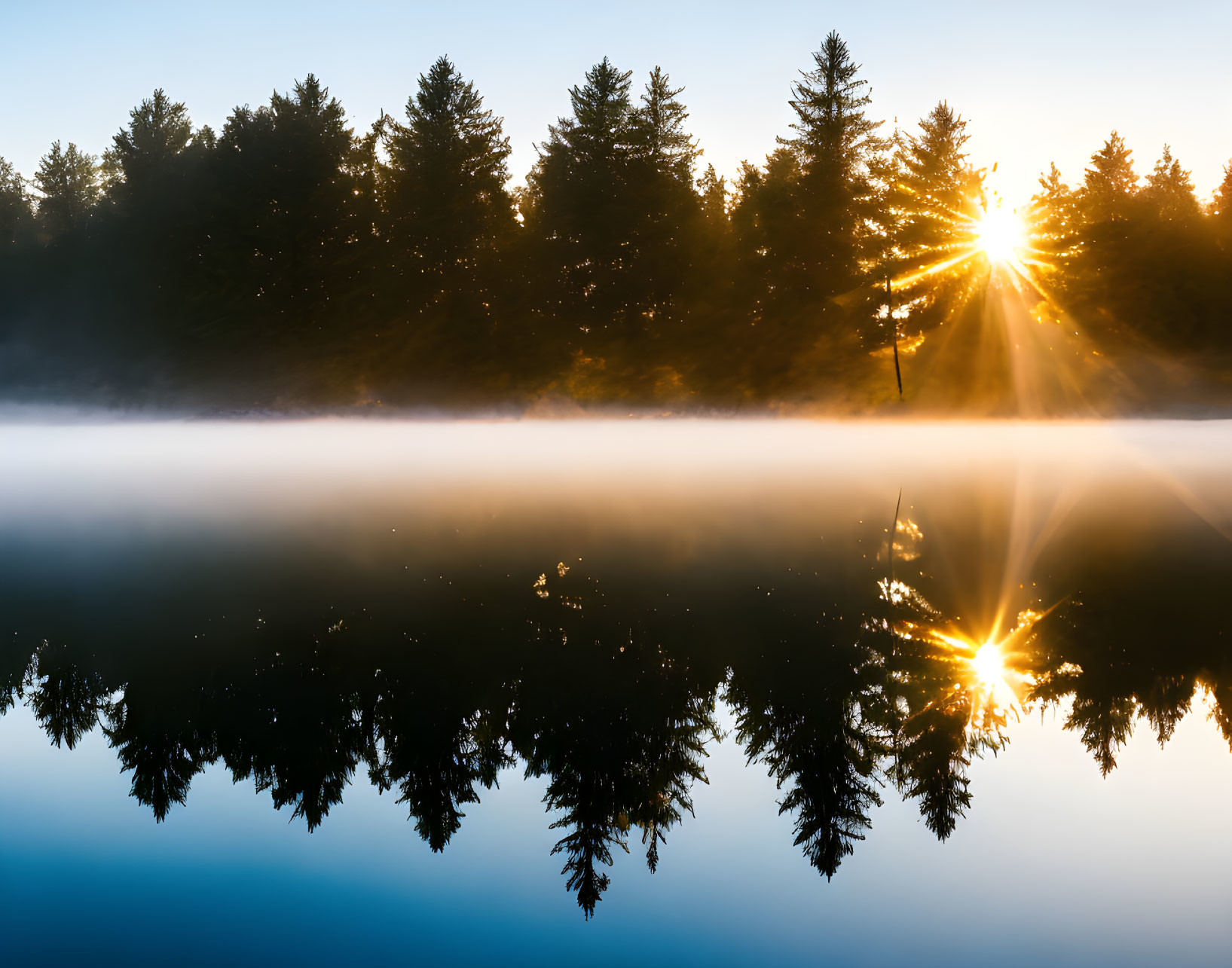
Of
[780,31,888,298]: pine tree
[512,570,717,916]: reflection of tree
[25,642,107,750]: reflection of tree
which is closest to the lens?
[512,570,717,916]: reflection of tree

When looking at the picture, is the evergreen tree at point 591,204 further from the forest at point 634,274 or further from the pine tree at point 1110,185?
the pine tree at point 1110,185

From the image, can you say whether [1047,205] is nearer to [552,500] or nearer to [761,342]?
[761,342]

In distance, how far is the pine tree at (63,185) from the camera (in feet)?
178

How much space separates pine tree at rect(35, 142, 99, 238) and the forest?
16.9 metres

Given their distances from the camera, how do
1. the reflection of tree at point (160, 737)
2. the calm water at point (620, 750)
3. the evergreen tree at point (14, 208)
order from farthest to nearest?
1. the evergreen tree at point (14, 208)
2. the reflection of tree at point (160, 737)
3. the calm water at point (620, 750)

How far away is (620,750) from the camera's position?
3.94 meters

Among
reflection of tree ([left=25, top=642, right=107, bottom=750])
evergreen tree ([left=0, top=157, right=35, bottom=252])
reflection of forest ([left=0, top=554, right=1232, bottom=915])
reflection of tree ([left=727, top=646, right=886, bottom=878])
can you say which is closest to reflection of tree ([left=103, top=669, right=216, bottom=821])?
reflection of forest ([left=0, top=554, right=1232, bottom=915])

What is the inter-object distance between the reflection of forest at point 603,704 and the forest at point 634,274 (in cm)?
3447

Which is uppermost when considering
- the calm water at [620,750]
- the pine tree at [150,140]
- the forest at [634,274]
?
the pine tree at [150,140]

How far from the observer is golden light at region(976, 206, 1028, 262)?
41.2 m

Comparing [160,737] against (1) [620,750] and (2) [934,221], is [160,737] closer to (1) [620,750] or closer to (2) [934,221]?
(1) [620,750]

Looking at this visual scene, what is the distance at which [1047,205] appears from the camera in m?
42.3

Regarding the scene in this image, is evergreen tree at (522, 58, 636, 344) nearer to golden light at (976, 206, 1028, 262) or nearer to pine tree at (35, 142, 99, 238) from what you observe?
golden light at (976, 206, 1028, 262)

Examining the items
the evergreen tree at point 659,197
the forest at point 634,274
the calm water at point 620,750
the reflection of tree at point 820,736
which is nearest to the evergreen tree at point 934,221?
the forest at point 634,274
